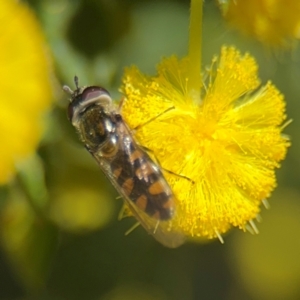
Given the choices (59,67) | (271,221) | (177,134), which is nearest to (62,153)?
(59,67)

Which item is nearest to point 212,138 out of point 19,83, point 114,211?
point 19,83

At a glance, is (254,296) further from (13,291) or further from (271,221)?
(13,291)

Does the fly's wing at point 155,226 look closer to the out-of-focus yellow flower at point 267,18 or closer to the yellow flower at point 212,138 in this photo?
the yellow flower at point 212,138

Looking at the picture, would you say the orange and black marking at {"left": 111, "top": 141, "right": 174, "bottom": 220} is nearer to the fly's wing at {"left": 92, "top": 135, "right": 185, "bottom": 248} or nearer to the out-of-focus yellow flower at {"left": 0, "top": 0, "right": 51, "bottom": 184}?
the fly's wing at {"left": 92, "top": 135, "right": 185, "bottom": 248}

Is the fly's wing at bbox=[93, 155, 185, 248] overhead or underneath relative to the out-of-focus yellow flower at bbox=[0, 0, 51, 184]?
underneath

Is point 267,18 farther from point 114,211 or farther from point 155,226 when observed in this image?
point 114,211

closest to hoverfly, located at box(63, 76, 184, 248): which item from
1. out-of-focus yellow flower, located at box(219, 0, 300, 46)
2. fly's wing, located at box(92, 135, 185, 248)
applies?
fly's wing, located at box(92, 135, 185, 248)

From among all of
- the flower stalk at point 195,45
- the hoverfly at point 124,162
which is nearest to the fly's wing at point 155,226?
the hoverfly at point 124,162
